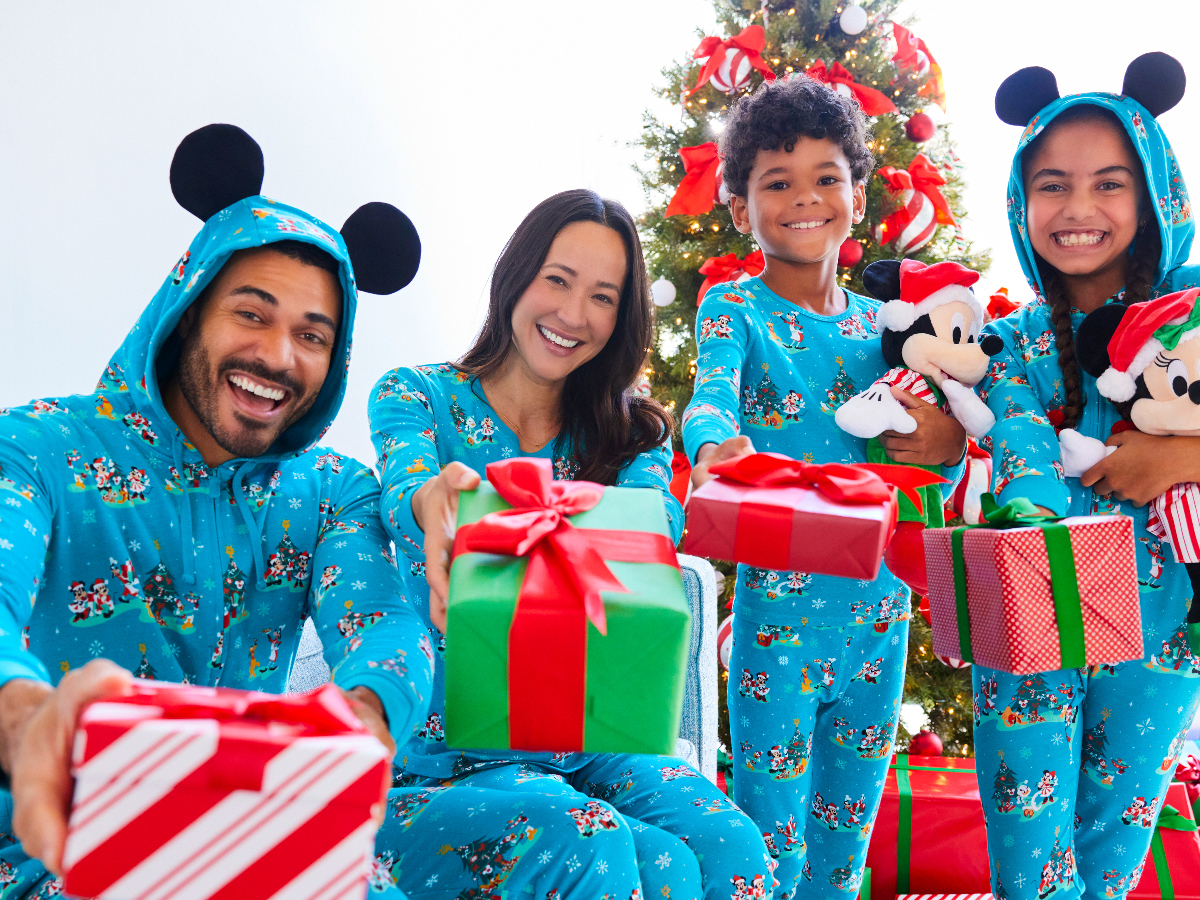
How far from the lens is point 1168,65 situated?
4.78 feet

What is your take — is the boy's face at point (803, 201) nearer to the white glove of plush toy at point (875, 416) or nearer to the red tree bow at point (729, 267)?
the white glove of plush toy at point (875, 416)

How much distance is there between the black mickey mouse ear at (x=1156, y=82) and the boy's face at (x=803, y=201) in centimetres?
51

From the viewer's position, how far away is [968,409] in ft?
4.70

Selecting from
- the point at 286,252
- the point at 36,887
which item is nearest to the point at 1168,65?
the point at 286,252

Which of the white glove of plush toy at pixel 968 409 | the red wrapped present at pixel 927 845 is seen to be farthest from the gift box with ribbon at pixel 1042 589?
the red wrapped present at pixel 927 845

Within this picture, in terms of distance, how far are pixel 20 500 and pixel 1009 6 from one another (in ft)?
14.2

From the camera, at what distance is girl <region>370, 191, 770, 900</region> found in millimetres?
926

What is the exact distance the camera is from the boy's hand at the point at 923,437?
143 centimetres

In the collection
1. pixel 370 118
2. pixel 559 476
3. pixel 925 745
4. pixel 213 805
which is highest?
pixel 370 118

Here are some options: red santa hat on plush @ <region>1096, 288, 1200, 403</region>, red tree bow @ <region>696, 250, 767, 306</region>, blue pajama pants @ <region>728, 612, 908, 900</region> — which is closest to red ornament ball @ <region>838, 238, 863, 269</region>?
red tree bow @ <region>696, 250, 767, 306</region>

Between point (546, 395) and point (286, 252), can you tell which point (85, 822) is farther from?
point (546, 395)

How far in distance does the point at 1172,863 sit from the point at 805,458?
1.40 metres

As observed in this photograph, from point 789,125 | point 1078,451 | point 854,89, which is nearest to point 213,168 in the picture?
point 789,125

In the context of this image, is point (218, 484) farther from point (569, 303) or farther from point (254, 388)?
point (569, 303)
